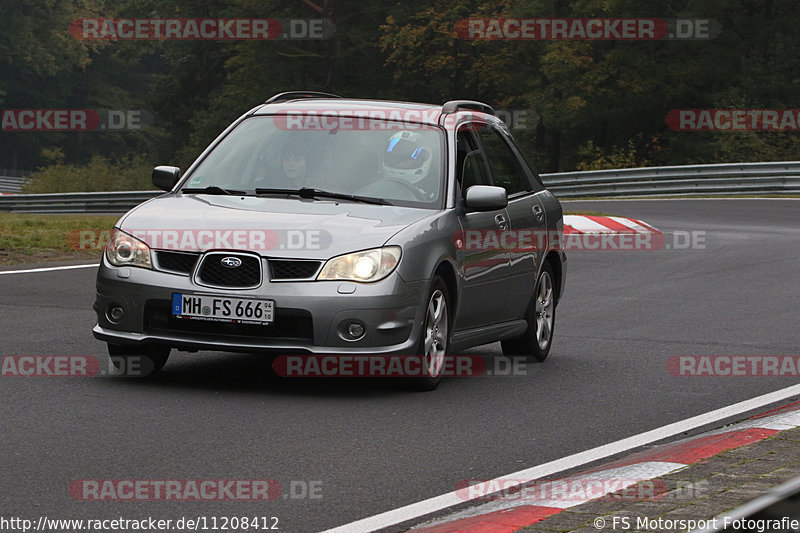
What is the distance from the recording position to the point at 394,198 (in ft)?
29.1

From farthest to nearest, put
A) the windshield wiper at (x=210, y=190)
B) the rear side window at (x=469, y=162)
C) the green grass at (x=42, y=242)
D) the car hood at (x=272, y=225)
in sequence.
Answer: the green grass at (x=42, y=242), the rear side window at (x=469, y=162), the windshield wiper at (x=210, y=190), the car hood at (x=272, y=225)

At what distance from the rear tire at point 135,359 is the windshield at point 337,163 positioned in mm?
1153

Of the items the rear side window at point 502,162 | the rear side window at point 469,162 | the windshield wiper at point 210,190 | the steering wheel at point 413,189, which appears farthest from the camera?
the rear side window at point 502,162

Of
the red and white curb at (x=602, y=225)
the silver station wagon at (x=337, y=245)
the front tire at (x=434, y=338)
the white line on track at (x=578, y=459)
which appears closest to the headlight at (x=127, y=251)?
the silver station wagon at (x=337, y=245)

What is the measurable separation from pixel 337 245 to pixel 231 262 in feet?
1.98

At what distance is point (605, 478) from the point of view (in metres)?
5.97

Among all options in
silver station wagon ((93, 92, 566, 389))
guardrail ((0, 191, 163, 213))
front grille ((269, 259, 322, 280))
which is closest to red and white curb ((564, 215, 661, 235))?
silver station wagon ((93, 92, 566, 389))

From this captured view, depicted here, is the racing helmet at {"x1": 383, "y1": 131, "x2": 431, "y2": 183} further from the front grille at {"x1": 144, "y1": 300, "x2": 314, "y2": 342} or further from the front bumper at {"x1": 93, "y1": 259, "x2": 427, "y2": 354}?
the front grille at {"x1": 144, "y1": 300, "x2": 314, "y2": 342}

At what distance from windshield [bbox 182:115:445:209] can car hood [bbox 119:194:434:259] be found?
220 mm

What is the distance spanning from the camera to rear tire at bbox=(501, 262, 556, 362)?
10219 millimetres

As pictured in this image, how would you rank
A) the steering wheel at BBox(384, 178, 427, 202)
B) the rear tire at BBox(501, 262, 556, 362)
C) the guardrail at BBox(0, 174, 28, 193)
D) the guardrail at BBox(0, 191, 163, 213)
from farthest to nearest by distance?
the guardrail at BBox(0, 174, 28, 193), the guardrail at BBox(0, 191, 163, 213), the rear tire at BBox(501, 262, 556, 362), the steering wheel at BBox(384, 178, 427, 202)

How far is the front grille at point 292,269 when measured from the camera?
799 cm

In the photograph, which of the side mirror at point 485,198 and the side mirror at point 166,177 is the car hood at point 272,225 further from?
the side mirror at point 166,177

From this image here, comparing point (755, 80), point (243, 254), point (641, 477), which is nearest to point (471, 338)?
point (243, 254)
